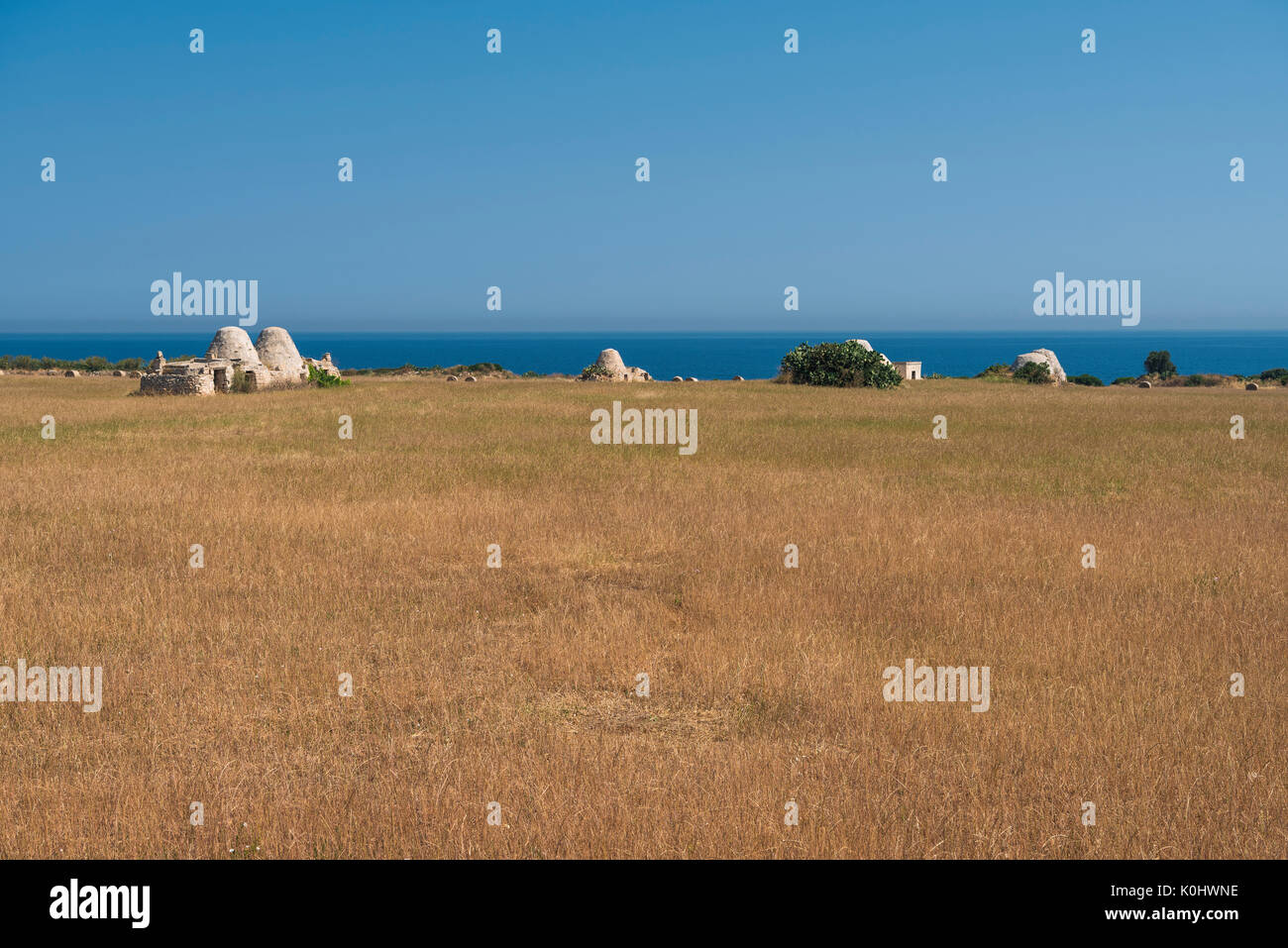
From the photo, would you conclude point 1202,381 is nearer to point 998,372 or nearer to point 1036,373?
point 1036,373

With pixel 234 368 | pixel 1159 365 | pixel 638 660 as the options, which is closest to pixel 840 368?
pixel 234 368

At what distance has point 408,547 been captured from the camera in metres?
10.9

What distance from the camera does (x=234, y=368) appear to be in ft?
119

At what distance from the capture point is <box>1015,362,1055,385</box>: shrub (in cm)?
5000

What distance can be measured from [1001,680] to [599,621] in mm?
3476

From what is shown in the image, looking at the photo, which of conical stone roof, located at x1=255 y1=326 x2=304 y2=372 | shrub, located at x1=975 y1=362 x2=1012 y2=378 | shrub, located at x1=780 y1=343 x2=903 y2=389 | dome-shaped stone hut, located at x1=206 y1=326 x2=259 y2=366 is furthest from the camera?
Result: shrub, located at x1=975 y1=362 x2=1012 y2=378

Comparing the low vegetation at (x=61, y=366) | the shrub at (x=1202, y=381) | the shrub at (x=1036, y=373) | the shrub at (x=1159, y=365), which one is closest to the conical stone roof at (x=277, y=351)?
the low vegetation at (x=61, y=366)

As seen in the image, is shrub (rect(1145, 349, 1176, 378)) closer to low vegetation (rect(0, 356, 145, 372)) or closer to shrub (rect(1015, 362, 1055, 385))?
shrub (rect(1015, 362, 1055, 385))

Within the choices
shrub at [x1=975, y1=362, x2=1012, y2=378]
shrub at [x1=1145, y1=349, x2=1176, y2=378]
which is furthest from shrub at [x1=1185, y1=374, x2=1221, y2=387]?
shrub at [x1=975, y1=362, x2=1012, y2=378]

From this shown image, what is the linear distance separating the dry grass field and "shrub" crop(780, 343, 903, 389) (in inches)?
1015

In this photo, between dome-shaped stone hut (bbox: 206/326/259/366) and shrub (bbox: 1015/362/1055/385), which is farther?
shrub (bbox: 1015/362/1055/385)

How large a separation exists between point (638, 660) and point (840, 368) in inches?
1490
